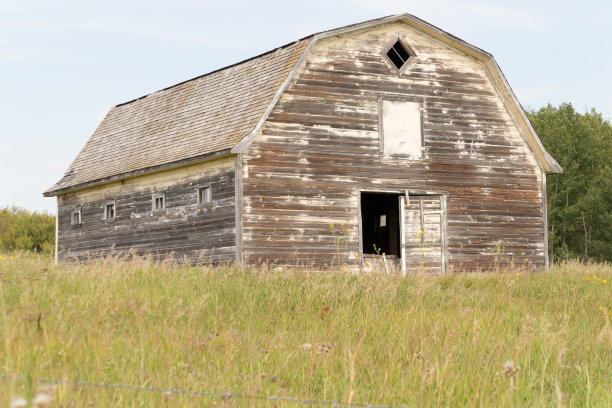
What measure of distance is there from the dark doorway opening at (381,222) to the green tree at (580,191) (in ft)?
74.6

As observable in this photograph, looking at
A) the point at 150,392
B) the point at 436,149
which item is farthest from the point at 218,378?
the point at 436,149

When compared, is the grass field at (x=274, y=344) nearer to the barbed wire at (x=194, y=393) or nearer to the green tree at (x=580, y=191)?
the barbed wire at (x=194, y=393)

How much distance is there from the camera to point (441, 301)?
10125mm

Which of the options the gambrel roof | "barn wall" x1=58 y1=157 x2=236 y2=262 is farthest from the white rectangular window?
"barn wall" x1=58 y1=157 x2=236 y2=262

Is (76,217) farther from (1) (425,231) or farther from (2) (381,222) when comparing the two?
(1) (425,231)

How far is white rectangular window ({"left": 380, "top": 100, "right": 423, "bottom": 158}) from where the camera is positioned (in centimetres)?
1764

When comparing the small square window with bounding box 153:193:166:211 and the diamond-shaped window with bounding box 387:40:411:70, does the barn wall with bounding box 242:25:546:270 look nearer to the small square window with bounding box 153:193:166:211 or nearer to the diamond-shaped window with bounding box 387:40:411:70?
the diamond-shaped window with bounding box 387:40:411:70

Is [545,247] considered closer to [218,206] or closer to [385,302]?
[218,206]

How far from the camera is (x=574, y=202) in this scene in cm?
4709

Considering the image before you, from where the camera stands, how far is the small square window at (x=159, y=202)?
18.6 meters

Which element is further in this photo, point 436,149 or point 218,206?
point 436,149

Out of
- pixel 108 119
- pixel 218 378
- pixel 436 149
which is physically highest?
pixel 108 119

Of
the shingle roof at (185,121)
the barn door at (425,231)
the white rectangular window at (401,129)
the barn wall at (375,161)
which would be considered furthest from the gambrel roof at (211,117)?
the barn door at (425,231)

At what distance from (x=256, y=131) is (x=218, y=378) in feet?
35.1
